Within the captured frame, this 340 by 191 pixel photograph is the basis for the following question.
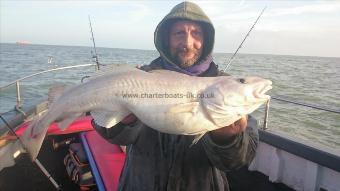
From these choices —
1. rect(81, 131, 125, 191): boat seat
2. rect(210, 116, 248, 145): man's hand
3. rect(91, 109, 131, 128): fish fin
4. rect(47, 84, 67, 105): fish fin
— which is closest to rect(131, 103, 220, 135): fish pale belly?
rect(210, 116, 248, 145): man's hand

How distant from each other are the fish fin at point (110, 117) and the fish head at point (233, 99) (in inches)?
26.7

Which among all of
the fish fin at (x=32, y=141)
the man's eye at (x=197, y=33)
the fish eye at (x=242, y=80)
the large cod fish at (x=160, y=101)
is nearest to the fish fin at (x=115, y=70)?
the large cod fish at (x=160, y=101)

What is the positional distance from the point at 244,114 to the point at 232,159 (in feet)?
1.26

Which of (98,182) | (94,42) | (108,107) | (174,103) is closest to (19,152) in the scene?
(98,182)

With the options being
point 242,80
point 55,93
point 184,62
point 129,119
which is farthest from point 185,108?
point 55,93

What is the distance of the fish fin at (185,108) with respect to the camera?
228 cm

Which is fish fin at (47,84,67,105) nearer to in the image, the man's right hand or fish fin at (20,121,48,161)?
fish fin at (20,121,48,161)

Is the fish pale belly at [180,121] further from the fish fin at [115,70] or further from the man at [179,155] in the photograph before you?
the fish fin at [115,70]

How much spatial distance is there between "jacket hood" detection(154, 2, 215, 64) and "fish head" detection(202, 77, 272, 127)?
2.97 feet

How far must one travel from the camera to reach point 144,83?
8.05 ft

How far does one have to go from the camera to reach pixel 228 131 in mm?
2391

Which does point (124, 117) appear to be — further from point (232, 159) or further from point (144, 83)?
point (232, 159)

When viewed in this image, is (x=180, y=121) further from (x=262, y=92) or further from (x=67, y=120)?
(x=67, y=120)

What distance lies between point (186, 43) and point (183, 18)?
0.29 m
